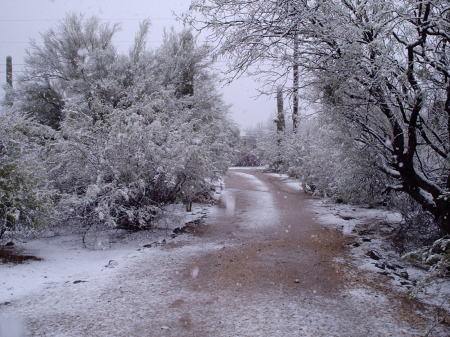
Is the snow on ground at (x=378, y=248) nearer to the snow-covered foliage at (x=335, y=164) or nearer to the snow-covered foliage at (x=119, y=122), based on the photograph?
the snow-covered foliage at (x=335, y=164)

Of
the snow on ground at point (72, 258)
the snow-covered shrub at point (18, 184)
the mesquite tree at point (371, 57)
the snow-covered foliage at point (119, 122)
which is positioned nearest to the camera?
the mesquite tree at point (371, 57)

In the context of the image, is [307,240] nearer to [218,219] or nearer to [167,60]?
[218,219]

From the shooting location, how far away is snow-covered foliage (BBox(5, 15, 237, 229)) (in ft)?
25.5

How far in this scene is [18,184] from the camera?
21.4 feet

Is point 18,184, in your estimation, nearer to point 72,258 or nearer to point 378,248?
point 72,258

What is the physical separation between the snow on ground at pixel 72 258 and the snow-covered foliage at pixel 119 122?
0.42 meters

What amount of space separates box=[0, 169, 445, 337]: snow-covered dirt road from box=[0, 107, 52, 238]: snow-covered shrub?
5.67 ft

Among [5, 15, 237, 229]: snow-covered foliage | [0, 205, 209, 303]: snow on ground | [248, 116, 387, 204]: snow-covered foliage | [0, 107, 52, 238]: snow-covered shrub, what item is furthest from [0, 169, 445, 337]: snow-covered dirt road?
[248, 116, 387, 204]: snow-covered foliage

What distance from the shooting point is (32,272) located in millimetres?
5926

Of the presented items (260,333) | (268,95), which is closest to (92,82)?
(268,95)

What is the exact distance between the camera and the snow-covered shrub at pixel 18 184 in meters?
6.38

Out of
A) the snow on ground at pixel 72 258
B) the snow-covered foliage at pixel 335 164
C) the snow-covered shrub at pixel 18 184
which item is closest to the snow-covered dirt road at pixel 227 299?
the snow on ground at pixel 72 258

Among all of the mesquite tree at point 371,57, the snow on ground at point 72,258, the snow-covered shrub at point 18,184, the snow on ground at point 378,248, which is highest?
the mesquite tree at point 371,57

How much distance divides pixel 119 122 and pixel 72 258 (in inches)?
114
